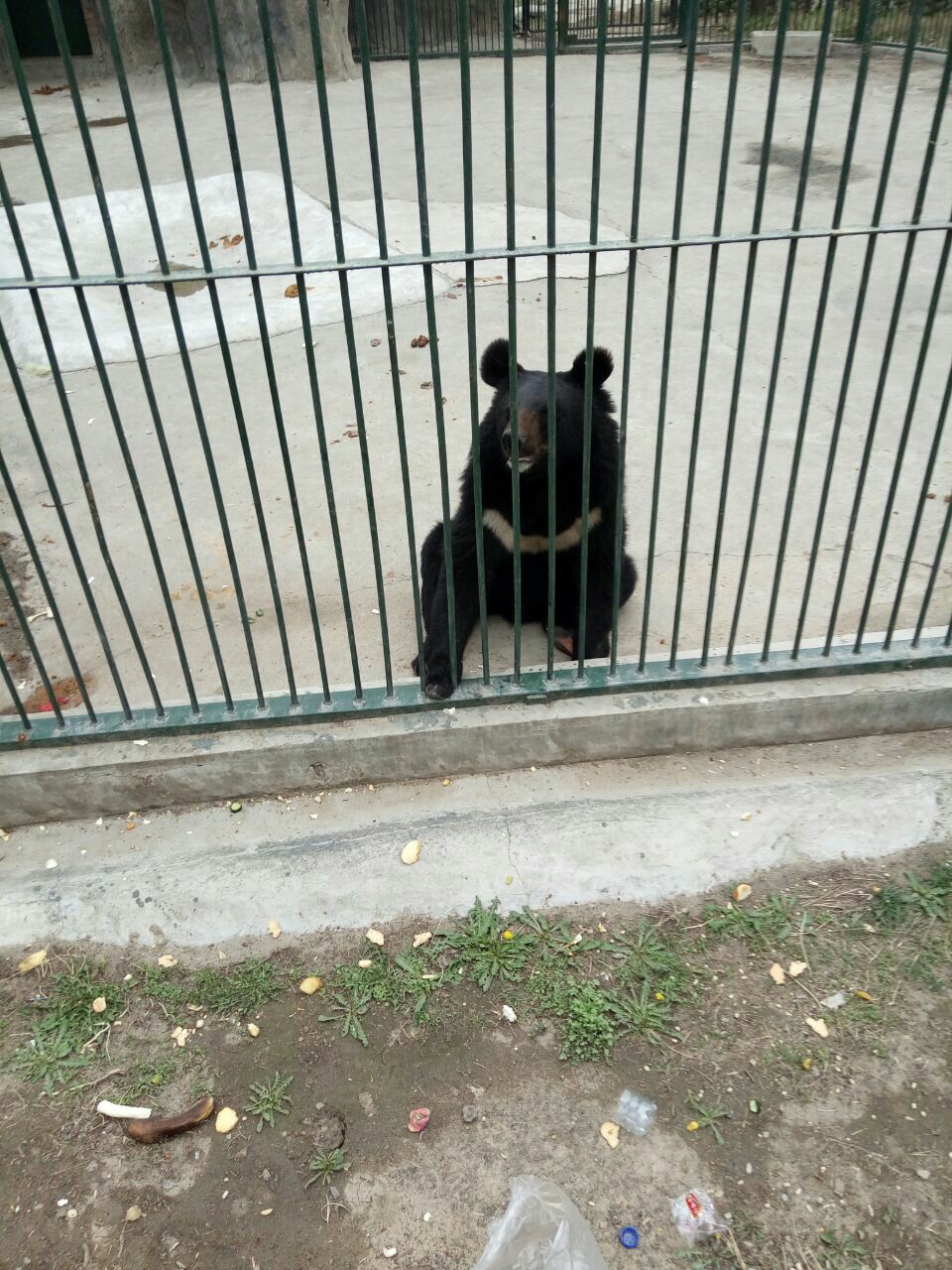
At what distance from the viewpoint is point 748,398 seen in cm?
517

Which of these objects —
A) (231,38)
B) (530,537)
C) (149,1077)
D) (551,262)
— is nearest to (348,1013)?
(149,1077)

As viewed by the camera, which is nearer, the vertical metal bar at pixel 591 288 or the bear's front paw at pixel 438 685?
the vertical metal bar at pixel 591 288

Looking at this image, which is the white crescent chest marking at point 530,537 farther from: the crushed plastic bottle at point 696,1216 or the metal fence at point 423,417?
the crushed plastic bottle at point 696,1216

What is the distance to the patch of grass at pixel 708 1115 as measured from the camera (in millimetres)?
2305

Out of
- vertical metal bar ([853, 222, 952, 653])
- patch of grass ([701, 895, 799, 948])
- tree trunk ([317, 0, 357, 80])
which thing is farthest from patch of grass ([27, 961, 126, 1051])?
tree trunk ([317, 0, 357, 80])

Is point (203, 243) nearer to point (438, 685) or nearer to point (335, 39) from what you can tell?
point (438, 685)

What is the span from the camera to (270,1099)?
2410 millimetres

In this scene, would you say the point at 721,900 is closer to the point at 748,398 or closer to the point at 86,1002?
the point at 86,1002

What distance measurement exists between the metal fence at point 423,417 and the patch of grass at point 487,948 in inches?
27.3

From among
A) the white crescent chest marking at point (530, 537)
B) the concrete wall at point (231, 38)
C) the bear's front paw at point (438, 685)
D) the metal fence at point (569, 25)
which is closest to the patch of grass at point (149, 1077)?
the bear's front paw at point (438, 685)

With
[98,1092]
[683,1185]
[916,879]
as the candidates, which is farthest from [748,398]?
[98,1092]

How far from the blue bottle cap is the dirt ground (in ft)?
0.05

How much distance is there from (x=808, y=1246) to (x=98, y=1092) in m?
1.72

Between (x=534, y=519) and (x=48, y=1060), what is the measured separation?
2157 mm
